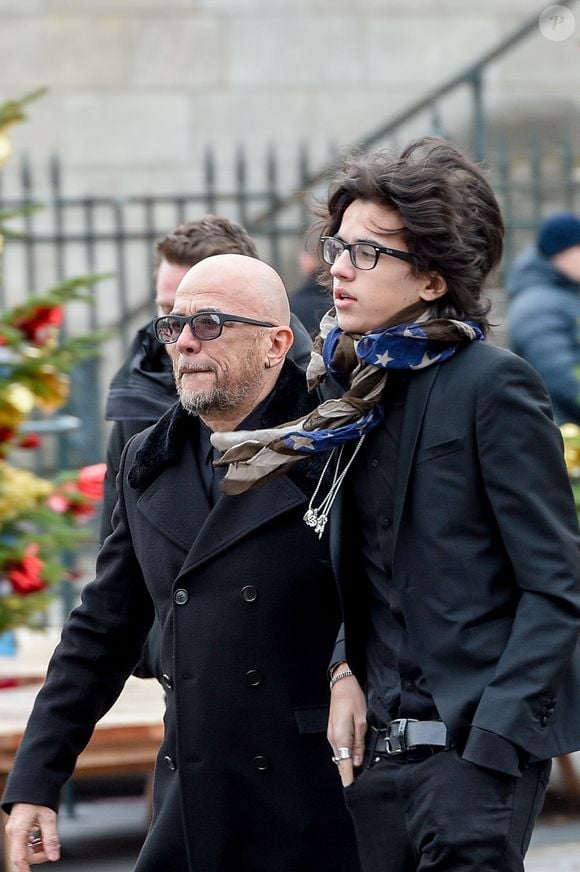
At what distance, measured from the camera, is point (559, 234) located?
287 inches

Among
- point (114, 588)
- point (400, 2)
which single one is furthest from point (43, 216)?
point (114, 588)

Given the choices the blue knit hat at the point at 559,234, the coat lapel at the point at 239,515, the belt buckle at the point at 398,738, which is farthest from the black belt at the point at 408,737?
the blue knit hat at the point at 559,234

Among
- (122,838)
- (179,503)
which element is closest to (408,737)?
(179,503)

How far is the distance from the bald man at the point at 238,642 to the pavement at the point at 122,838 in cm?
271

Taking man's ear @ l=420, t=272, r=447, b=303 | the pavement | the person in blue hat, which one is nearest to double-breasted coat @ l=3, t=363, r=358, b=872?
man's ear @ l=420, t=272, r=447, b=303

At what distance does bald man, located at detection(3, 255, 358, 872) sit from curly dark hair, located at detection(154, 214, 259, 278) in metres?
0.87

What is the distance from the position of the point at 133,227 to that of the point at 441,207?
9155 mm

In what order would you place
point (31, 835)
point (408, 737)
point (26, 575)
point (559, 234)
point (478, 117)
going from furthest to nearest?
1. point (478, 117)
2. point (559, 234)
3. point (26, 575)
4. point (31, 835)
5. point (408, 737)

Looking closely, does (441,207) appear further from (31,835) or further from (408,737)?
(31,835)

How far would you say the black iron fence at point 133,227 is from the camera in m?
9.77

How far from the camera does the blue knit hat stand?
7.28m

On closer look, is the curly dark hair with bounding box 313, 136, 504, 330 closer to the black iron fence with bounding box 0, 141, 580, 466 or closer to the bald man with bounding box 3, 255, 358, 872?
the bald man with bounding box 3, 255, 358, 872

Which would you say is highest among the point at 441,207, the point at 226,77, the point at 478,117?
the point at 226,77

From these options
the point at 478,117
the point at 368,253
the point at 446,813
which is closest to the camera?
the point at 446,813
